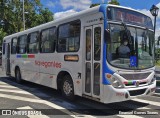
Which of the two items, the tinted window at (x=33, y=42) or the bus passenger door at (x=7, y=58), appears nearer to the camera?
the tinted window at (x=33, y=42)

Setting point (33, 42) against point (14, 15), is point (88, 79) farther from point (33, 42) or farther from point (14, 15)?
point (14, 15)

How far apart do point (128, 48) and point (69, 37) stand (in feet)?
7.67

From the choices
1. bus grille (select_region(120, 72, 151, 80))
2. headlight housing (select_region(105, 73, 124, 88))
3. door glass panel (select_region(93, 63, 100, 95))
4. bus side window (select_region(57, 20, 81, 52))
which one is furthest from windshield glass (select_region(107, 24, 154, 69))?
bus side window (select_region(57, 20, 81, 52))

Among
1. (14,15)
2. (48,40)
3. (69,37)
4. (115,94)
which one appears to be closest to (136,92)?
(115,94)

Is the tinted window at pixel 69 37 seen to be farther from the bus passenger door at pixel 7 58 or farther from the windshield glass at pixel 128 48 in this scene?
the bus passenger door at pixel 7 58

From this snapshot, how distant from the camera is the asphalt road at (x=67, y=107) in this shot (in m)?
7.72

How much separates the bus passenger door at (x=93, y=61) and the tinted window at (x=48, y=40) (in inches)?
91.6

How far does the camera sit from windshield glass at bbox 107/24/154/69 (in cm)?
770

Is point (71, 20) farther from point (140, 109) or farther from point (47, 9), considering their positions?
point (47, 9)

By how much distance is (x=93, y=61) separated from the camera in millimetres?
8125

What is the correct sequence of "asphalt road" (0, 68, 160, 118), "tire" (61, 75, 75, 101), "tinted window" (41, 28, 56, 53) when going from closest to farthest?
"asphalt road" (0, 68, 160, 118), "tire" (61, 75, 75, 101), "tinted window" (41, 28, 56, 53)

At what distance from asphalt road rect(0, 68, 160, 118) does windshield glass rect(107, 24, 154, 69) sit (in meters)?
1.38

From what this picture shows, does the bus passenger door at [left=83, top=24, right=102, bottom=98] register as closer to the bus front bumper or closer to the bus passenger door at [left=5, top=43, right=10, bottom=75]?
the bus front bumper

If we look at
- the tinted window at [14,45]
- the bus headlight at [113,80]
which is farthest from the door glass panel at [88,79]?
the tinted window at [14,45]
